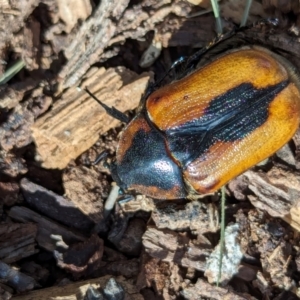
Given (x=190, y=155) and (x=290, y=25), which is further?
(x=290, y=25)

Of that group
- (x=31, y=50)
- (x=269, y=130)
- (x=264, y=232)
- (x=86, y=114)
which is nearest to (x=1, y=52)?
(x=31, y=50)

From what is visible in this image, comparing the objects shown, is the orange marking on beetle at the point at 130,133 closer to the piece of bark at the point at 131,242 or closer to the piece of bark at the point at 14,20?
the piece of bark at the point at 131,242

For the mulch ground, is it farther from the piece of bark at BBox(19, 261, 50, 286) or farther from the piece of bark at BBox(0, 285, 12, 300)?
the piece of bark at BBox(0, 285, 12, 300)

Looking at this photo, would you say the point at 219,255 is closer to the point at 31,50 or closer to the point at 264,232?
the point at 264,232

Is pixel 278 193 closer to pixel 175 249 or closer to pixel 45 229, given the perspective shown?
pixel 175 249

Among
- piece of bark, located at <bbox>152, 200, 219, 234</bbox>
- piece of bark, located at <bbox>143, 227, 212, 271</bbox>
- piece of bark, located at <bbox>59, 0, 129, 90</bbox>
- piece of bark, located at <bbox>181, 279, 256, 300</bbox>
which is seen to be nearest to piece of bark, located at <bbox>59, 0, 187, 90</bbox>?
piece of bark, located at <bbox>59, 0, 129, 90</bbox>

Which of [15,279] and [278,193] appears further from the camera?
[278,193]

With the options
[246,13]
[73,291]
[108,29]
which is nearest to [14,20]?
[108,29]
